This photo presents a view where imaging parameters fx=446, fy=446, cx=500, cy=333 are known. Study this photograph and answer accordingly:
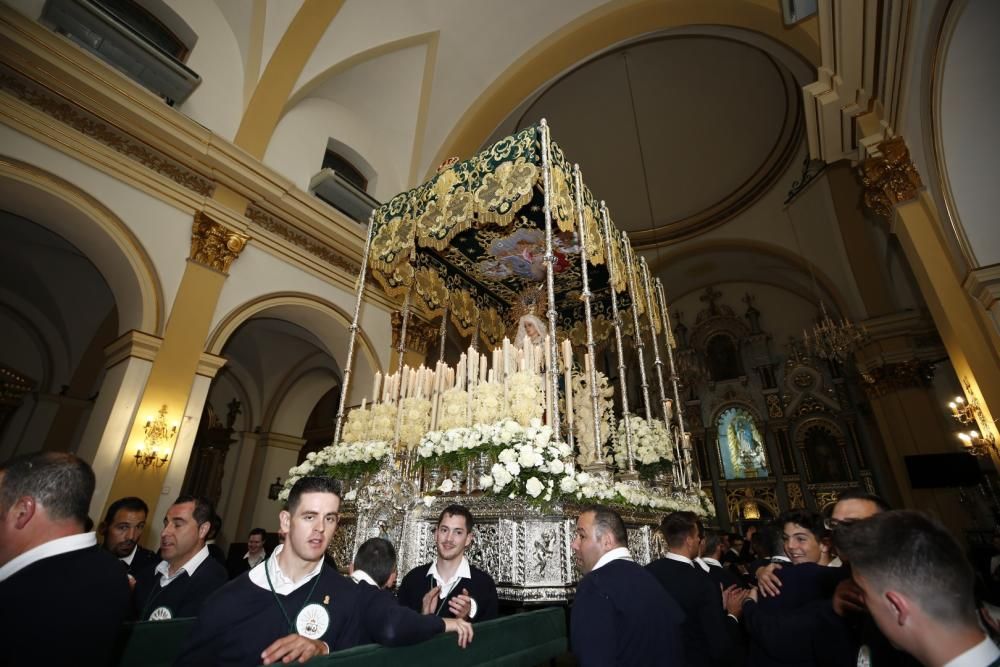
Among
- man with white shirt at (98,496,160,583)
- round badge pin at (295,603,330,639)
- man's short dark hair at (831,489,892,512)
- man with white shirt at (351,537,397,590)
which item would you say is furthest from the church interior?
round badge pin at (295,603,330,639)

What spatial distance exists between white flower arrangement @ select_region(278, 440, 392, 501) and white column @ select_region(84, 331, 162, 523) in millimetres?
2552

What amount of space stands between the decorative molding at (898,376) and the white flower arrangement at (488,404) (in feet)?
36.2

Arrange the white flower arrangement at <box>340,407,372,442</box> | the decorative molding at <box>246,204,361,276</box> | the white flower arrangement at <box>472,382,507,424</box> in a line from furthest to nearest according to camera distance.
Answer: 1. the decorative molding at <box>246,204,361,276</box>
2. the white flower arrangement at <box>340,407,372,442</box>
3. the white flower arrangement at <box>472,382,507,424</box>

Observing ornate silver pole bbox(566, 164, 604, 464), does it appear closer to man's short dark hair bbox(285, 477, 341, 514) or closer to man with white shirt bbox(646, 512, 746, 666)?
man with white shirt bbox(646, 512, 746, 666)

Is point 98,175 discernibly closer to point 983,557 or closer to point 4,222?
point 4,222

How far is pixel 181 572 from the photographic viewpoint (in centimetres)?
257

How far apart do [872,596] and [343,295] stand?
8.65m

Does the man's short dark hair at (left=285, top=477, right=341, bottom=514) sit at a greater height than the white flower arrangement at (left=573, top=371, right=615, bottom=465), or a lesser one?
lesser

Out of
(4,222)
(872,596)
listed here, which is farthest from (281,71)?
(872,596)

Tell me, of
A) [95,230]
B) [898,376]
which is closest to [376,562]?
[95,230]

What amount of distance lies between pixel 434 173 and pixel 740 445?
13426mm

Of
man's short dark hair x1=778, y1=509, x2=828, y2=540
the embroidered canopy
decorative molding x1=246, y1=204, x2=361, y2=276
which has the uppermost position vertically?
decorative molding x1=246, y1=204, x2=361, y2=276

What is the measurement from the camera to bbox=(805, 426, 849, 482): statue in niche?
13633 millimetres

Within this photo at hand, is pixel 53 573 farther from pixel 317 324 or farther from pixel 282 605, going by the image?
pixel 317 324
